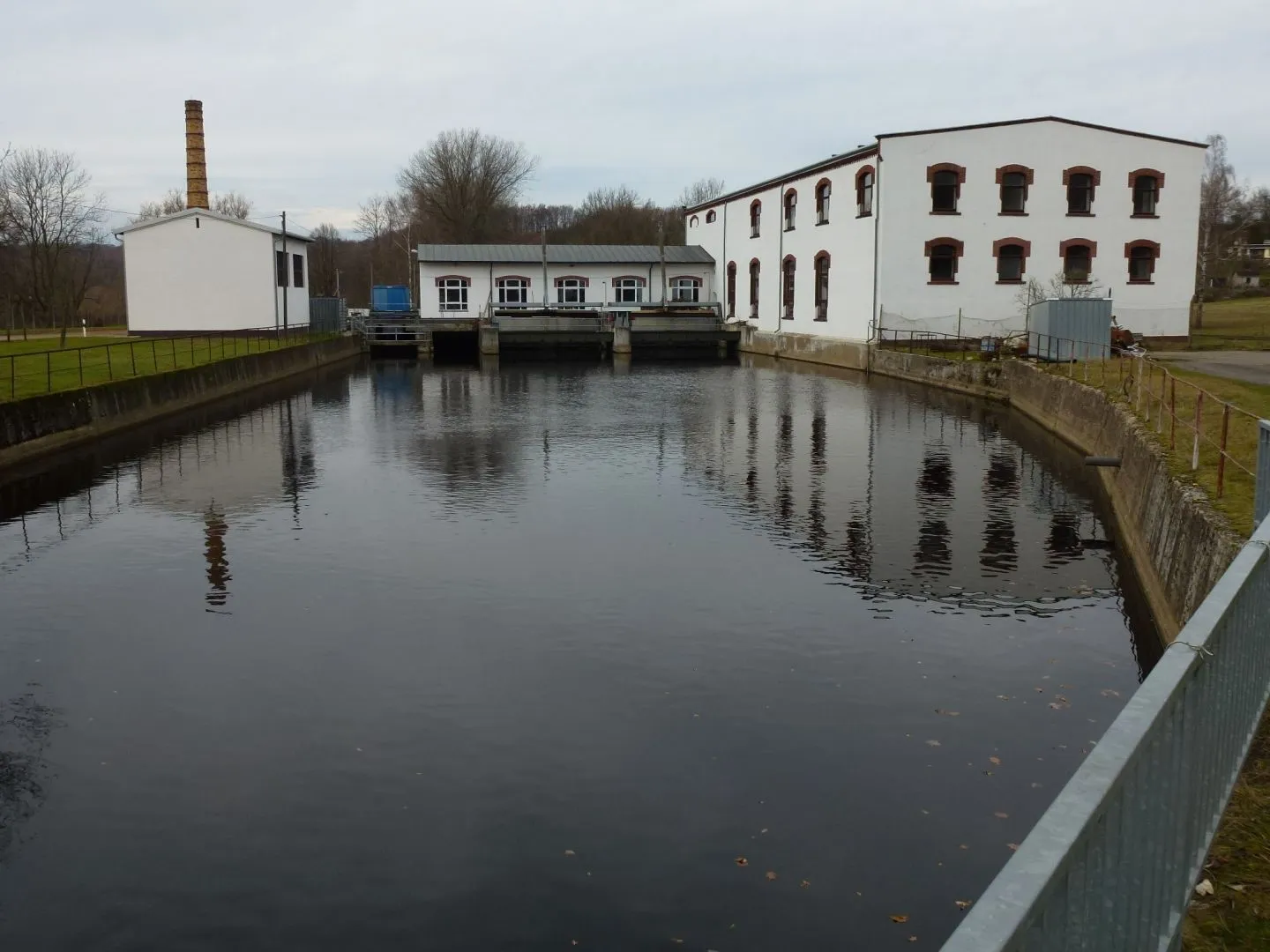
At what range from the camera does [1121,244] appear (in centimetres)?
4366

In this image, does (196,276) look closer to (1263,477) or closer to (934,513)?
(934,513)

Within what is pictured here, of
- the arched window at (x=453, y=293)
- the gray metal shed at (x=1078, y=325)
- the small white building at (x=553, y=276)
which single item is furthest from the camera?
the arched window at (x=453, y=293)

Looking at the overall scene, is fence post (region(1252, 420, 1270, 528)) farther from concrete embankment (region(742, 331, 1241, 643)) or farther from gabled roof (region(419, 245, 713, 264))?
gabled roof (region(419, 245, 713, 264))

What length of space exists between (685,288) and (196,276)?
27772 millimetres

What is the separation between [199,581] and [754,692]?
6.91 m

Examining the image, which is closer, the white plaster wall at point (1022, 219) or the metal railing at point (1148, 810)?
the metal railing at point (1148, 810)

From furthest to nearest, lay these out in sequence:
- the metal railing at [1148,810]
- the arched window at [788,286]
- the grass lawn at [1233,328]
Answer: the arched window at [788,286] < the grass lawn at [1233,328] < the metal railing at [1148,810]

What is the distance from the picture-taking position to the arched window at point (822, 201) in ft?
161

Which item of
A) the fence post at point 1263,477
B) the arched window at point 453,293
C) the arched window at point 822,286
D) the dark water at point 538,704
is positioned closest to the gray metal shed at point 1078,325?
the dark water at point 538,704

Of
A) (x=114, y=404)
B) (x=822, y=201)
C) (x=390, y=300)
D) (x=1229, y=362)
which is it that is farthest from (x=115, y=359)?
(x=1229, y=362)

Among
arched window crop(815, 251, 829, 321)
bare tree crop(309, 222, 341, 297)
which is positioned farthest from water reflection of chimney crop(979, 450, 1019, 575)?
bare tree crop(309, 222, 341, 297)

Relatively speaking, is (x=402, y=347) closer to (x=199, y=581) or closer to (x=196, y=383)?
(x=196, y=383)

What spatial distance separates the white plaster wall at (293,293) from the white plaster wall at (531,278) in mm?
8023

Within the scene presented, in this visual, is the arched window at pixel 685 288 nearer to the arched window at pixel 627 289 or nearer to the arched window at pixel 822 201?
the arched window at pixel 627 289
